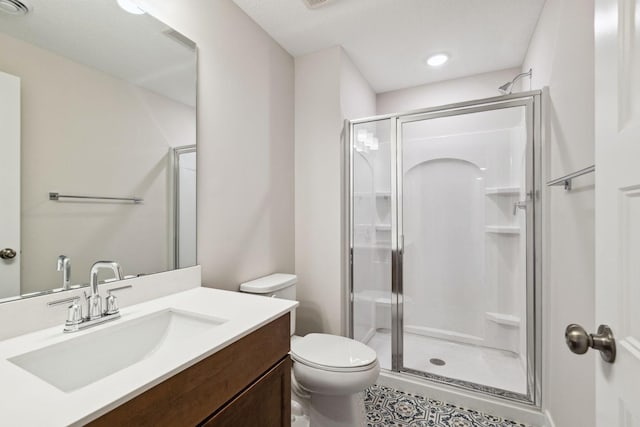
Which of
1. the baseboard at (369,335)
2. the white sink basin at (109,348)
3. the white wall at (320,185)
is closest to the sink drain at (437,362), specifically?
the baseboard at (369,335)

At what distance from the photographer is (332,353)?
1517 millimetres

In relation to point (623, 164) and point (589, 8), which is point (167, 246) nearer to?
point (623, 164)

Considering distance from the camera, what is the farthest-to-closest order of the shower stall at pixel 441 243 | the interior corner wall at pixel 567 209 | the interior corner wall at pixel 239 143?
the shower stall at pixel 441 243 < the interior corner wall at pixel 239 143 < the interior corner wall at pixel 567 209

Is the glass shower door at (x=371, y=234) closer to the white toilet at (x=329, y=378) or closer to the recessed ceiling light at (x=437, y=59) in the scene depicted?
the white toilet at (x=329, y=378)

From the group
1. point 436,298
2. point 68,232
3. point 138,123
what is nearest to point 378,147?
point 436,298

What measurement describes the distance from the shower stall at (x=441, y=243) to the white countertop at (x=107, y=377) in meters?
1.23

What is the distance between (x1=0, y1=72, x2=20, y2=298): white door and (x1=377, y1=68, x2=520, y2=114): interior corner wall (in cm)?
271

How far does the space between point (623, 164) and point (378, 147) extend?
5.64ft

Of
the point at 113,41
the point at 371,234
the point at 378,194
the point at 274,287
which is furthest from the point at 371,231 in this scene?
the point at 113,41

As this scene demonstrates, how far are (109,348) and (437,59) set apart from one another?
105 inches

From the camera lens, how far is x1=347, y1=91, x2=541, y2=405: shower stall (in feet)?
6.38

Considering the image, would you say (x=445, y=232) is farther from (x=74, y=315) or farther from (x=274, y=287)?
(x=74, y=315)

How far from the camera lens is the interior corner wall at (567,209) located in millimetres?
1083

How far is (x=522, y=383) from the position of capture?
1778mm
